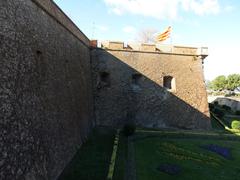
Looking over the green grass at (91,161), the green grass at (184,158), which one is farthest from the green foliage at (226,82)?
the green grass at (91,161)

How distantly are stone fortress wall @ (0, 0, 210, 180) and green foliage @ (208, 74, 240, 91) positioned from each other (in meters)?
33.8

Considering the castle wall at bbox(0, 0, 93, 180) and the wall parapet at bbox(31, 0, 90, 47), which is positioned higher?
the wall parapet at bbox(31, 0, 90, 47)

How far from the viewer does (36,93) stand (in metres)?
8.42

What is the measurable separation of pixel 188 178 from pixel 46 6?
8.62 m

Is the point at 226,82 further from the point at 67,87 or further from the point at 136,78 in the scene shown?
the point at 67,87

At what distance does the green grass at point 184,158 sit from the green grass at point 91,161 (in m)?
1.37

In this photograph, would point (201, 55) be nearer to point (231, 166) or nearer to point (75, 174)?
point (231, 166)

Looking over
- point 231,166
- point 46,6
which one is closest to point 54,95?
point 46,6

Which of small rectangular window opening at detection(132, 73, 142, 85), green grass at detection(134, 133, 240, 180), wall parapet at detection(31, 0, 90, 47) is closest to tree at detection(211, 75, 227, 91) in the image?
small rectangular window opening at detection(132, 73, 142, 85)

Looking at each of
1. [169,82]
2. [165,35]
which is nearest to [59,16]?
Answer: [169,82]

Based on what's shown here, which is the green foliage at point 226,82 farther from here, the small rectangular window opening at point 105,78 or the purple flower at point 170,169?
the purple flower at point 170,169

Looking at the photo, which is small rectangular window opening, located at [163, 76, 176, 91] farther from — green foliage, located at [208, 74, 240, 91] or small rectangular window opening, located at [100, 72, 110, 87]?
green foliage, located at [208, 74, 240, 91]

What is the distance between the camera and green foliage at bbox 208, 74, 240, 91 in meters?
52.3

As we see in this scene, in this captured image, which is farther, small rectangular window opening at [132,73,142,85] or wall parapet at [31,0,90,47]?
small rectangular window opening at [132,73,142,85]
